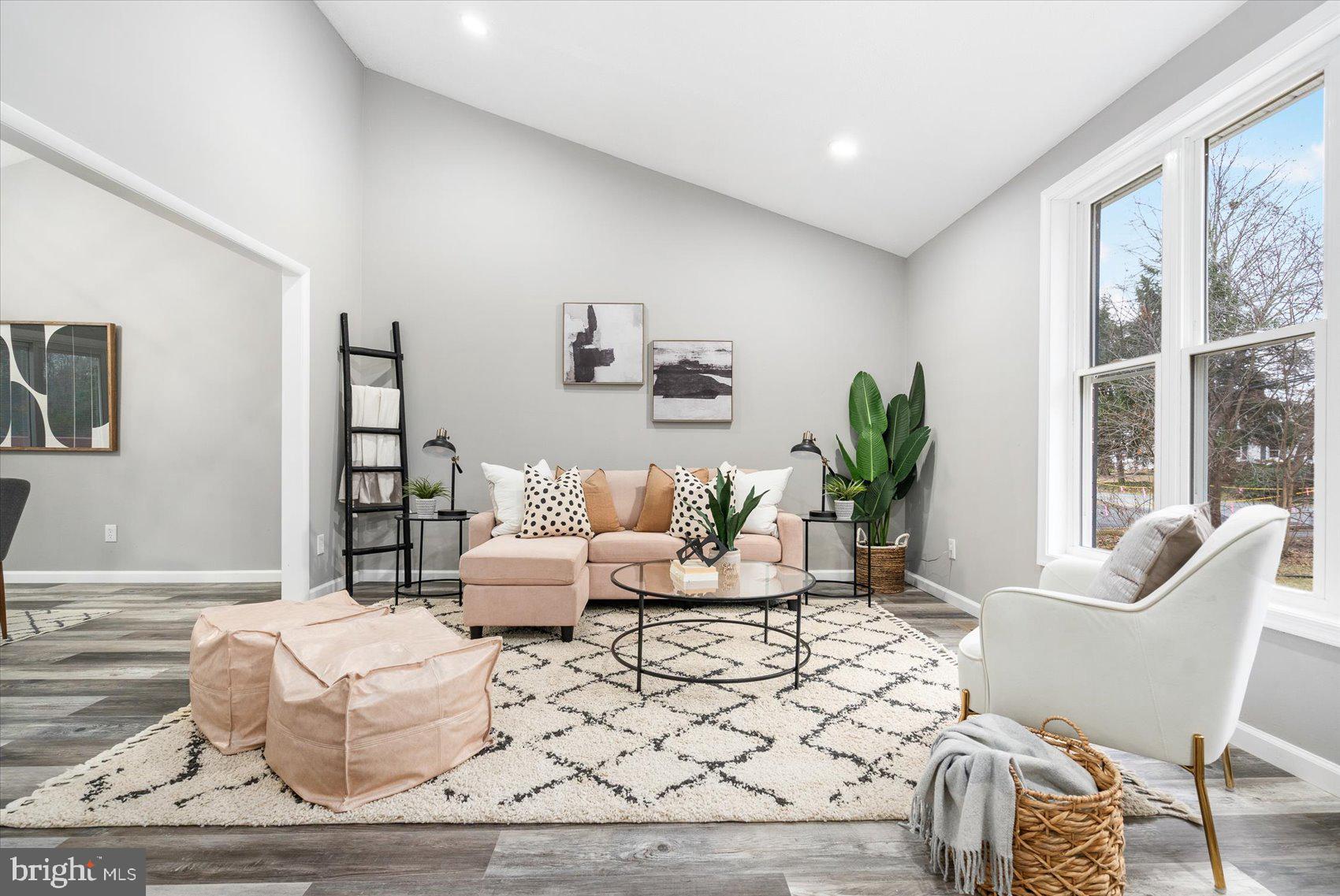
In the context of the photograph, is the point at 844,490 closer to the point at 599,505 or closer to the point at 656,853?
the point at 599,505

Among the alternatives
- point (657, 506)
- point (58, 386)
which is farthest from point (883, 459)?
point (58, 386)

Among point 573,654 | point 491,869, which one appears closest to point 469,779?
point 491,869

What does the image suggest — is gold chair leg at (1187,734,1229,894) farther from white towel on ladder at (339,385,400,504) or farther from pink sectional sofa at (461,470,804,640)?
white towel on ladder at (339,385,400,504)

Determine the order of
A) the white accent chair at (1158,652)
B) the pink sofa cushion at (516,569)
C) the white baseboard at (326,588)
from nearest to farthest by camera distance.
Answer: the white accent chair at (1158,652) → the pink sofa cushion at (516,569) → the white baseboard at (326,588)

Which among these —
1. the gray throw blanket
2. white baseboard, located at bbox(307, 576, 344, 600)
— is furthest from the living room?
white baseboard, located at bbox(307, 576, 344, 600)

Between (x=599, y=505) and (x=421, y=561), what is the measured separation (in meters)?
1.23

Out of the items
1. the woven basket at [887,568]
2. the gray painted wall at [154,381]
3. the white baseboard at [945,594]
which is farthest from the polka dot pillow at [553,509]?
the white baseboard at [945,594]

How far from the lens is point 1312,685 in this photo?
1.98 meters

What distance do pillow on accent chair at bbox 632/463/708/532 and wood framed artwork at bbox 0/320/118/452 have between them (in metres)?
3.90

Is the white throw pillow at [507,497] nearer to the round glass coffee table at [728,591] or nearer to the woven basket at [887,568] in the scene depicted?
the round glass coffee table at [728,591]

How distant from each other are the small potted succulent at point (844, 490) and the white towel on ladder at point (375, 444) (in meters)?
3.12

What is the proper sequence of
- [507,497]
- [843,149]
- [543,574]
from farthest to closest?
1. [507,497]
2. [843,149]
3. [543,574]

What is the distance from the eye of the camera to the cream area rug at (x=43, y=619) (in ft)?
11.1

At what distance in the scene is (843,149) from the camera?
381cm
